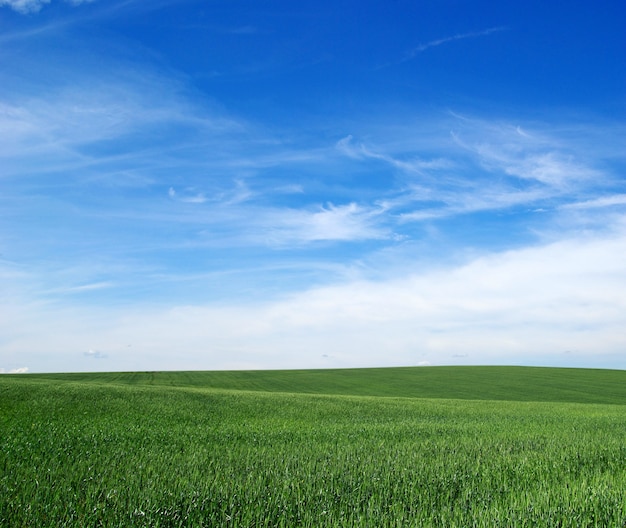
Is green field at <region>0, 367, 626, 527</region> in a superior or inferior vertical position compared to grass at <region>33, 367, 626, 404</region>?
superior

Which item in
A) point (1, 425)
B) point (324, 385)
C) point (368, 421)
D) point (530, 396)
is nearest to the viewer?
point (1, 425)

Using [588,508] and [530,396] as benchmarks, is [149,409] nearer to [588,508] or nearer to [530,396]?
[588,508]

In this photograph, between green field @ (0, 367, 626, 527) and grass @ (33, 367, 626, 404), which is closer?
green field @ (0, 367, 626, 527)

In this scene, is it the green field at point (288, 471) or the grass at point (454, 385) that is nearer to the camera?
the green field at point (288, 471)

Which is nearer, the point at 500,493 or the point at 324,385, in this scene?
the point at 500,493

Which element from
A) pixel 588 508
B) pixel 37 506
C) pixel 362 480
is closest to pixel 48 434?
pixel 37 506

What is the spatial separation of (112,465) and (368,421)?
1139 centimetres

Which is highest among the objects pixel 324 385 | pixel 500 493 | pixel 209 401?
pixel 500 493

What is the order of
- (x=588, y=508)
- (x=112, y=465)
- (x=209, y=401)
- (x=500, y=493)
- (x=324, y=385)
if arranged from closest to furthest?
(x=588, y=508) → (x=500, y=493) → (x=112, y=465) → (x=209, y=401) → (x=324, y=385)

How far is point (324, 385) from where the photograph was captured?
2258 inches

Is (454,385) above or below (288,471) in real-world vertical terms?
below

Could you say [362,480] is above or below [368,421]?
above

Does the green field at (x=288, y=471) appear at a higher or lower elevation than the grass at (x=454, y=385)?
higher

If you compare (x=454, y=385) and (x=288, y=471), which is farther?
(x=454, y=385)
